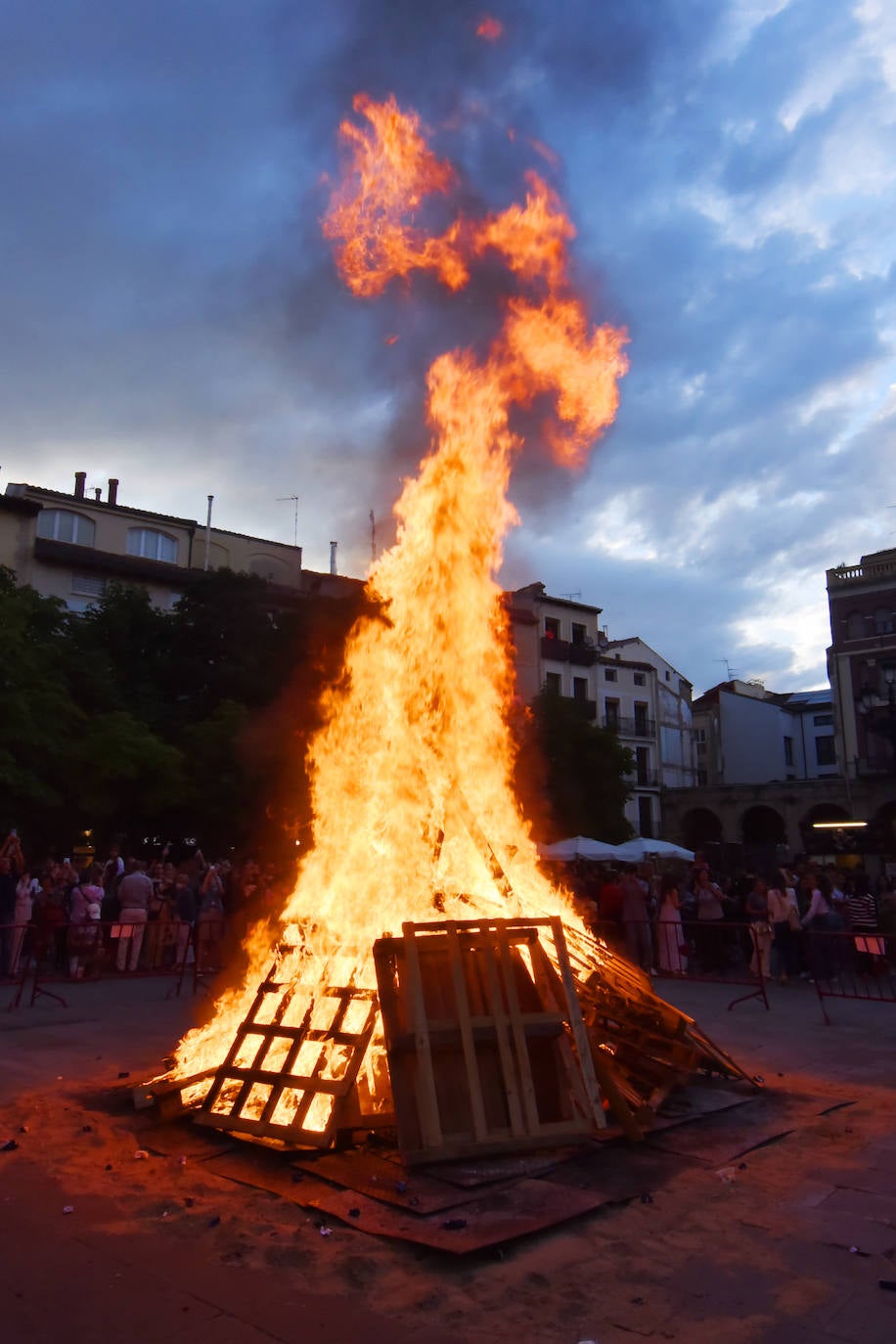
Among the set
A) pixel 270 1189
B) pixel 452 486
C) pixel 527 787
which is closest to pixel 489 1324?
pixel 270 1189

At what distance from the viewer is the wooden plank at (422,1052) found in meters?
6.10

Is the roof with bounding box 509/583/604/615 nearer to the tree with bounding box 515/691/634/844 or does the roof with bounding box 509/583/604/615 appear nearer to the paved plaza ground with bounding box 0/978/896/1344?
the tree with bounding box 515/691/634/844

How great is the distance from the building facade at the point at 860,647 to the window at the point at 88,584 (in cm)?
3427

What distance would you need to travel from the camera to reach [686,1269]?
15.3ft

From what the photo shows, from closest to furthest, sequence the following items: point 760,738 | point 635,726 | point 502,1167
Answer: point 502,1167, point 635,726, point 760,738

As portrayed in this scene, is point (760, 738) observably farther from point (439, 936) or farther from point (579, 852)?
point (439, 936)

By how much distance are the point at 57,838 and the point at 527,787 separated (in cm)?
1583

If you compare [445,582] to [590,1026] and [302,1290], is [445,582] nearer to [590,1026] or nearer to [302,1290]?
[590,1026]

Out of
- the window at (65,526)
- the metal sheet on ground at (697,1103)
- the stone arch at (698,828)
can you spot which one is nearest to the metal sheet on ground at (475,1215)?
the metal sheet on ground at (697,1103)

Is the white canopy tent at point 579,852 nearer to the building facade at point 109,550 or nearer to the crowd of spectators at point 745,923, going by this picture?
the crowd of spectators at point 745,923

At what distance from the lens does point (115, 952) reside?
15.8 m

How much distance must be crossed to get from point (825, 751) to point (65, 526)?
46081mm

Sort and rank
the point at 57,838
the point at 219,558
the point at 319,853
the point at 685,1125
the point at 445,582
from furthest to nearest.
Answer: the point at 219,558 < the point at 57,838 < the point at 445,582 < the point at 319,853 < the point at 685,1125

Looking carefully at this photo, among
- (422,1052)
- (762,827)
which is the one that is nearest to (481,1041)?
(422,1052)
